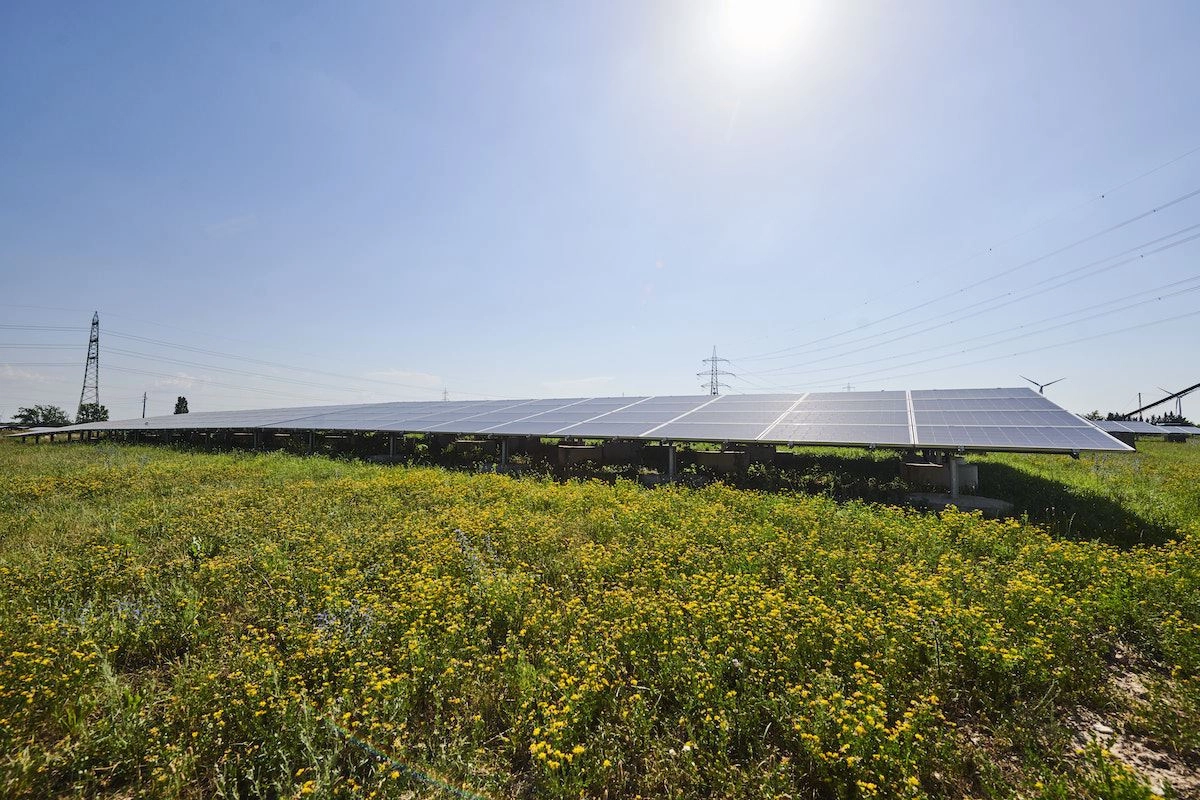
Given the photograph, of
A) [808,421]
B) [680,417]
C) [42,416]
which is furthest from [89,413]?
[808,421]

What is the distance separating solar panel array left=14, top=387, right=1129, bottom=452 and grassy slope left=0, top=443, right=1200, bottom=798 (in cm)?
→ 307

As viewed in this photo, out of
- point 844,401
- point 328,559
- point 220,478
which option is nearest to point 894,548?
point 328,559

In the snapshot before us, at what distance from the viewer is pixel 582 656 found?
201 inches

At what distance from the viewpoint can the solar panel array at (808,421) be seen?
12.2m

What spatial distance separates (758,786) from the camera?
3.67 metres

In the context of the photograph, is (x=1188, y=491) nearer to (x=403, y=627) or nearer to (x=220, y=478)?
(x=403, y=627)

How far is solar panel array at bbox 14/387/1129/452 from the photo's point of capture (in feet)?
40.1

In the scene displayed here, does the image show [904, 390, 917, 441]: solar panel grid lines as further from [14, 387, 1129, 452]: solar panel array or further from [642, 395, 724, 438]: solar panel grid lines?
[642, 395, 724, 438]: solar panel grid lines

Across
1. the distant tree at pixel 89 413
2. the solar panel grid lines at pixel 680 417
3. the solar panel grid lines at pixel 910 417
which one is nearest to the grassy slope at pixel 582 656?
the solar panel grid lines at pixel 910 417

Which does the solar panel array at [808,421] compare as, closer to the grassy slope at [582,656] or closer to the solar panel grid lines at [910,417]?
the solar panel grid lines at [910,417]

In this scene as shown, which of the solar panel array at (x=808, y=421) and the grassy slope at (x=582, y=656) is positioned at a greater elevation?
the solar panel array at (x=808, y=421)

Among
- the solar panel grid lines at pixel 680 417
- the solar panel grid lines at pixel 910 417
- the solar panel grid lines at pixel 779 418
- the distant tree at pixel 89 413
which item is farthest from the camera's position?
the distant tree at pixel 89 413

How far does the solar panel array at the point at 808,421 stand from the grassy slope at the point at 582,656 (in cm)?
307

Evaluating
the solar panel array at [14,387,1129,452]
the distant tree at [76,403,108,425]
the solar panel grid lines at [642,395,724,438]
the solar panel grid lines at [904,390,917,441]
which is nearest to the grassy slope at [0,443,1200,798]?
the solar panel array at [14,387,1129,452]
